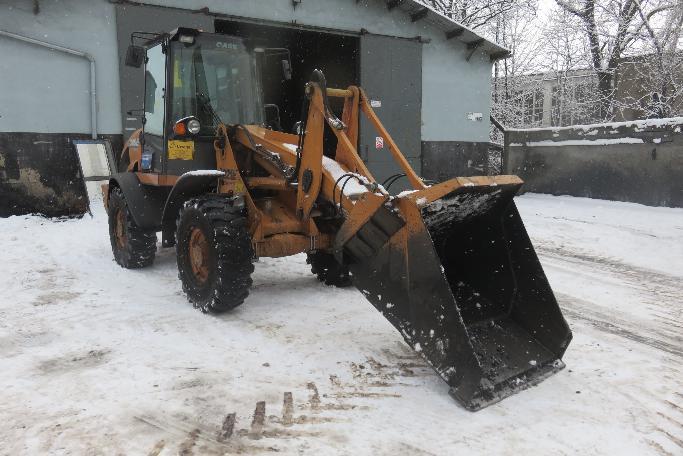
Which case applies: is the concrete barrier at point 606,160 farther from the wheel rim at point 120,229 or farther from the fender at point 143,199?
the wheel rim at point 120,229

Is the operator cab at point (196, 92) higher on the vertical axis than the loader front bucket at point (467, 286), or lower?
higher

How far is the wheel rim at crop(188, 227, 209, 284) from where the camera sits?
15.5 ft

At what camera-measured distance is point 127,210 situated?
20.5 feet

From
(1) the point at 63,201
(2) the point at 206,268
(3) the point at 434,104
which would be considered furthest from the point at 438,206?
(3) the point at 434,104

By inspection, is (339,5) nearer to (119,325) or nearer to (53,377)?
(119,325)

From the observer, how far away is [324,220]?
491cm

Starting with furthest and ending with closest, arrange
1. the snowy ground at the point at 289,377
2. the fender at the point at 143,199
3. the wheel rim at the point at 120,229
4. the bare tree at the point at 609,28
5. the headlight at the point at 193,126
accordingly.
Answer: the bare tree at the point at 609,28
the wheel rim at the point at 120,229
the fender at the point at 143,199
the headlight at the point at 193,126
the snowy ground at the point at 289,377

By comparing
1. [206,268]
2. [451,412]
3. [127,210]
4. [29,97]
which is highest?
[29,97]

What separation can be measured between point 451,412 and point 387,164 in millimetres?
10757

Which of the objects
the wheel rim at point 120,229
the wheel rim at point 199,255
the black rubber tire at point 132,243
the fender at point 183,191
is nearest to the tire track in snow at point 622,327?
the wheel rim at point 199,255

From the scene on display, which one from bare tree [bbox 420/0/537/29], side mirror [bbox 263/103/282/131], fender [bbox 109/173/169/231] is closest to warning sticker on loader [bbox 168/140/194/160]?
fender [bbox 109/173/169/231]

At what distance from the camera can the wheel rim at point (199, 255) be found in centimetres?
473

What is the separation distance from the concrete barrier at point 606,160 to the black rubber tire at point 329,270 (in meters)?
8.06

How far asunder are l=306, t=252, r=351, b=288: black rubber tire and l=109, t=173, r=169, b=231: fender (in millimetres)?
1824
